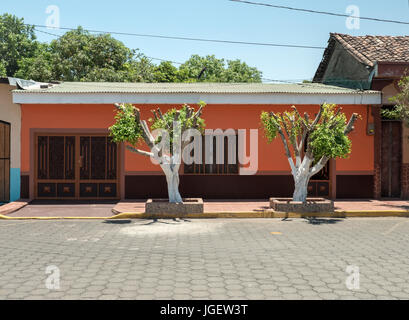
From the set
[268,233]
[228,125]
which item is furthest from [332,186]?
[268,233]

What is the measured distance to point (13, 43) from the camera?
1721 inches

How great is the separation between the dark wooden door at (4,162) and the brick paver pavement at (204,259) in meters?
4.40

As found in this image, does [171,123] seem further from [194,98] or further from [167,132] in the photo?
[194,98]

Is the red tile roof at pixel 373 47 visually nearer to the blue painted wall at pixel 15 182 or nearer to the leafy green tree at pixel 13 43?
the blue painted wall at pixel 15 182

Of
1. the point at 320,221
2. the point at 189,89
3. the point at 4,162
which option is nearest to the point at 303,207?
the point at 320,221

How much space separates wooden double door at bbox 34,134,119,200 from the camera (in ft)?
47.1

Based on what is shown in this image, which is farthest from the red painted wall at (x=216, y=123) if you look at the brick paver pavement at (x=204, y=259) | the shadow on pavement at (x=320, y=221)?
the brick paver pavement at (x=204, y=259)

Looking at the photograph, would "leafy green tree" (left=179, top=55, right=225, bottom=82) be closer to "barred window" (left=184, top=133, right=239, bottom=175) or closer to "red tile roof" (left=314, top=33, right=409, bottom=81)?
"red tile roof" (left=314, top=33, right=409, bottom=81)

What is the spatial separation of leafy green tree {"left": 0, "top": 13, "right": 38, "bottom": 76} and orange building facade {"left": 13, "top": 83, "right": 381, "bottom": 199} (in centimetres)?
3206

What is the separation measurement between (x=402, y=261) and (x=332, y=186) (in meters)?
8.36

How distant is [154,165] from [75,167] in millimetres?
2662

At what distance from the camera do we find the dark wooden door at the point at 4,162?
14305 mm

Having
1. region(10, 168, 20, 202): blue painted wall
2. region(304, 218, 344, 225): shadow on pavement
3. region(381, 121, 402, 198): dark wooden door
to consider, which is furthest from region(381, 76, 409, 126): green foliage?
region(10, 168, 20, 202): blue painted wall

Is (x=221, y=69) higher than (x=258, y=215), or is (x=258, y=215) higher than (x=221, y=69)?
(x=221, y=69)
